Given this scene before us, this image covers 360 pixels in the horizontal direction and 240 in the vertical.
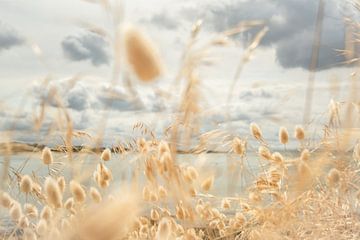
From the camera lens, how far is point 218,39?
3.37ft

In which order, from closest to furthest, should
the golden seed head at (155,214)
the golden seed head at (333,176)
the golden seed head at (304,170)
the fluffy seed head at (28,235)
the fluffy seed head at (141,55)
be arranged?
the fluffy seed head at (141,55) → the fluffy seed head at (28,235) → the golden seed head at (304,170) → the golden seed head at (333,176) → the golden seed head at (155,214)

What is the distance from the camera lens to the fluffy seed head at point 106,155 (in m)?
1.49

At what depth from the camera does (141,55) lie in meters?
0.92

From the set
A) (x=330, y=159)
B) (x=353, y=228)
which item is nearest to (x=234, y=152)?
(x=330, y=159)

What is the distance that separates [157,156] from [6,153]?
287 mm

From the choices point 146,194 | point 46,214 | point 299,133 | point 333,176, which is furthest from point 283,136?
point 46,214

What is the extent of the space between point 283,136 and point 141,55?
630 mm

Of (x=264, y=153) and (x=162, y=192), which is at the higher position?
(x=264, y=153)

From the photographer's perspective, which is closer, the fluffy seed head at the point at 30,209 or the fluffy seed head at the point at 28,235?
the fluffy seed head at the point at 28,235

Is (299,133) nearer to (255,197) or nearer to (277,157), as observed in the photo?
(277,157)

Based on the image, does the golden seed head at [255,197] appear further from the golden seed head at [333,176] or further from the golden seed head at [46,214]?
the golden seed head at [46,214]

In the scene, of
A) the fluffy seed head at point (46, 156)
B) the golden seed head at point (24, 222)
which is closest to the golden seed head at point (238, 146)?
the fluffy seed head at point (46, 156)

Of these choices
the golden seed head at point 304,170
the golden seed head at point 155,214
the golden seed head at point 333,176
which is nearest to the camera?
the golden seed head at point 304,170

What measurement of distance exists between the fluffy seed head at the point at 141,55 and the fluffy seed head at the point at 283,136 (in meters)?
0.59
